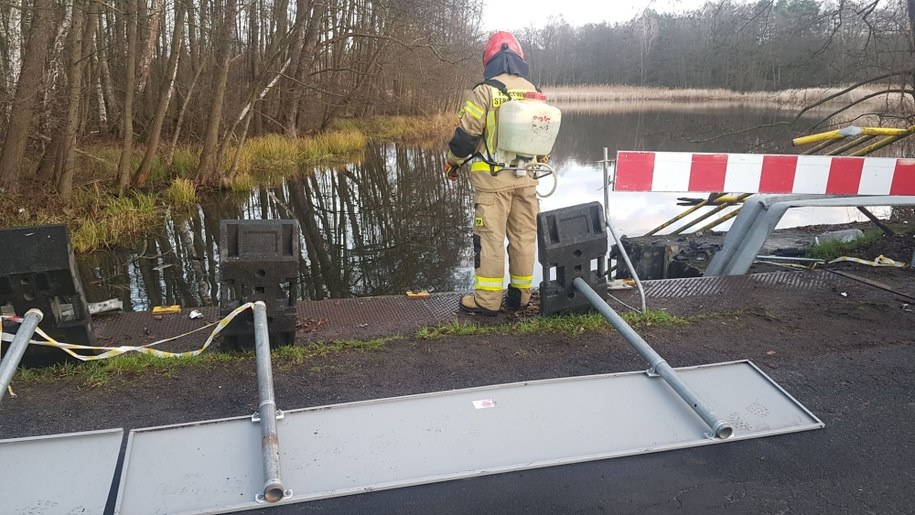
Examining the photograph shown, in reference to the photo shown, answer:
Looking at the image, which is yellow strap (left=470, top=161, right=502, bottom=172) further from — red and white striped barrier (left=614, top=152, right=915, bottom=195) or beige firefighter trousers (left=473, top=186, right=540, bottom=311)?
red and white striped barrier (left=614, top=152, right=915, bottom=195)

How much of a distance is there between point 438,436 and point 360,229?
911 centimetres

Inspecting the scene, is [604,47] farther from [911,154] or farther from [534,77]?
[911,154]

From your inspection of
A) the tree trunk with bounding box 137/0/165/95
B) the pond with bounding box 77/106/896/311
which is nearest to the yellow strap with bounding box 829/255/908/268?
the pond with bounding box 77/106/896/311

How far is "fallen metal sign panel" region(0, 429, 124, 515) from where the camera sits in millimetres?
2578

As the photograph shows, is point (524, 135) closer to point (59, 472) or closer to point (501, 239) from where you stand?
point (501, 239)

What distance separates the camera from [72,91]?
10484 mm

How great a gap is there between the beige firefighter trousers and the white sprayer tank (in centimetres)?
36

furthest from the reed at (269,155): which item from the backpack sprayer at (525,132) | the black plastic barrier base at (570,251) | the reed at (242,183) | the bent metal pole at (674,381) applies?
the bent metal pole at (674,381)

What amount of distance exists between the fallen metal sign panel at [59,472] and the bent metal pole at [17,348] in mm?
283

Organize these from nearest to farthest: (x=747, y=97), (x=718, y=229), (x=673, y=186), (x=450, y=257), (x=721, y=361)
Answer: (x=721, y=361) < (x=673, y=186) < (x=450, y=257) < (x=718, y=229) < (x=747, y=97)

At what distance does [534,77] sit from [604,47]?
1179 centimetres

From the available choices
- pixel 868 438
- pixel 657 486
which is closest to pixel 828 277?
pixel 868 438

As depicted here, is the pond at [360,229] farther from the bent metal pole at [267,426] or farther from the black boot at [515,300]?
the bent metal pole at [267,426]

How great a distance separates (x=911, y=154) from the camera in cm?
1052
